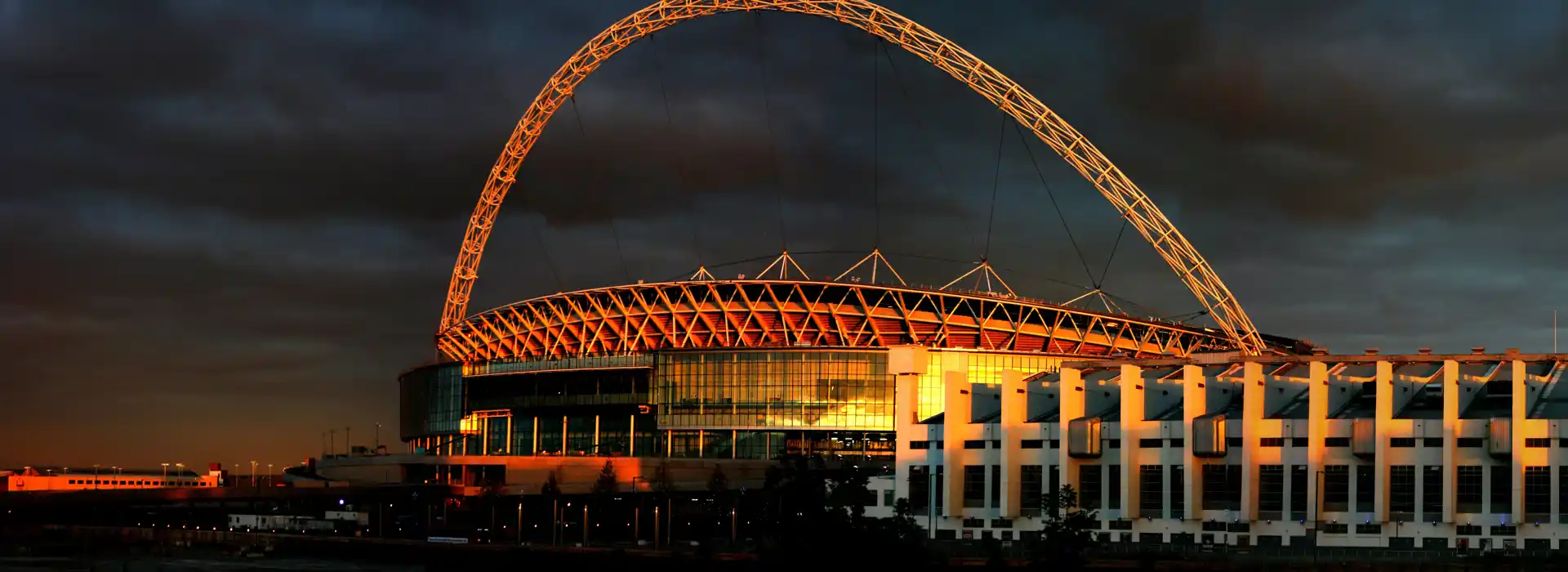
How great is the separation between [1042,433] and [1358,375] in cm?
2778

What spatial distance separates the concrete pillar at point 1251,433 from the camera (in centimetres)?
10181

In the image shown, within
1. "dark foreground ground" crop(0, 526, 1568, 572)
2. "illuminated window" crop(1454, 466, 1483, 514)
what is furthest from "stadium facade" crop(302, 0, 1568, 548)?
"dark foreground ground" crop(0, 526, 1568, 572)

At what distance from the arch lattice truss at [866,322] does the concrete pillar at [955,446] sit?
6031 centimetres

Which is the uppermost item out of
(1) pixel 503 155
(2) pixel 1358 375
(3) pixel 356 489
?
(1) pixel 503 155

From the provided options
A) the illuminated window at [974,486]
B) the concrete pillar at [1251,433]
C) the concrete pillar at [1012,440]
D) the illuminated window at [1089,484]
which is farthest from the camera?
the illuminated window at [974,486]

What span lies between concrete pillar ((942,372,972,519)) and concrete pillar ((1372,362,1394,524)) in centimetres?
2708

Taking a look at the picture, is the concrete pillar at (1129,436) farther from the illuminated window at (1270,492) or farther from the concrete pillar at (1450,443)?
the concrete pillar at (1450,443)

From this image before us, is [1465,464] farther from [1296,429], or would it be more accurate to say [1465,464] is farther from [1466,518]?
[1296,429]

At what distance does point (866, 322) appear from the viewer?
17738cm

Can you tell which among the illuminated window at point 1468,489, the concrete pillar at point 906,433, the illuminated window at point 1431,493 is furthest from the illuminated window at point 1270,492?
the concrete pillar at point 906,433

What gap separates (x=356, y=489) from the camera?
163m

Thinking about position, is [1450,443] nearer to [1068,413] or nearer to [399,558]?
[1068,413]

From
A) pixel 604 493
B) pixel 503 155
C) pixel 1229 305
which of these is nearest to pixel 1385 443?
pixel 1229 305

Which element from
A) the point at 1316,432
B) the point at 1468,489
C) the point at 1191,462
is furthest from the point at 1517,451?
the point at 1191,462
